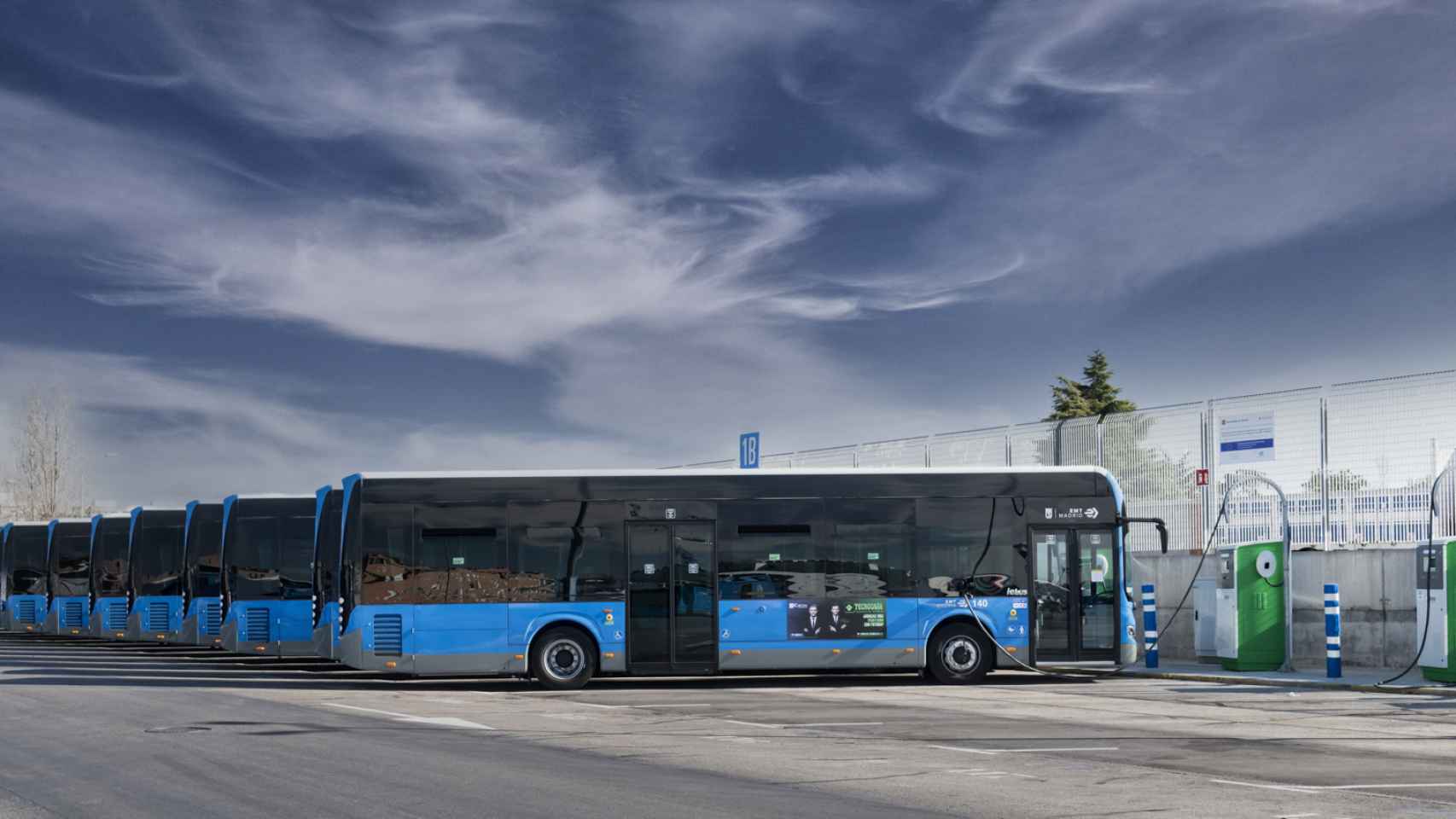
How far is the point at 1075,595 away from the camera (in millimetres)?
21922

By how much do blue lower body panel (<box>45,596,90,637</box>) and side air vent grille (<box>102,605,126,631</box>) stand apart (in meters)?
1.60

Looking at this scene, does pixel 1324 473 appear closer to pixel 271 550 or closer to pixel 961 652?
pixel 961 652

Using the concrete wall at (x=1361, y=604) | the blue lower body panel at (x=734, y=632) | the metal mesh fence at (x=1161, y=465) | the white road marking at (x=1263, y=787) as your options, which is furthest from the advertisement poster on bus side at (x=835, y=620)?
the white road marking at (x=1263, y=787)

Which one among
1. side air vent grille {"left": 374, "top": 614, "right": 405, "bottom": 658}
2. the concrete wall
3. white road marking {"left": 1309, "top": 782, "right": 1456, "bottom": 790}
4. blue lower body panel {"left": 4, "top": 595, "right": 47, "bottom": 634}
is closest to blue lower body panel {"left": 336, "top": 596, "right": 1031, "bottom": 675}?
side air vent grille {"left": 374, "top": 614, "right": 405, "bottom": 658}

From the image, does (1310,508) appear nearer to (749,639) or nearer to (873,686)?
(873,686)

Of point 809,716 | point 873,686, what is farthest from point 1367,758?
point 873,686

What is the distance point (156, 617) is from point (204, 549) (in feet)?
13.4

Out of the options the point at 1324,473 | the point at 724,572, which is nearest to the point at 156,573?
the point at 724,572

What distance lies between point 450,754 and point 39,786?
3216 millimetres

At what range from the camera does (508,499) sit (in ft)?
70.5

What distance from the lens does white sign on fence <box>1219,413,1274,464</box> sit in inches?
1014

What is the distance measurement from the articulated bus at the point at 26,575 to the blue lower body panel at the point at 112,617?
344 centimetres

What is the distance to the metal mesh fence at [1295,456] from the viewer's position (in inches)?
921

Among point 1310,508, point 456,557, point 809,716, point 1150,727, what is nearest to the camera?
point 1150,727
